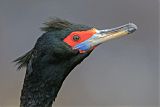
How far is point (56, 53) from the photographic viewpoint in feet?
14.6

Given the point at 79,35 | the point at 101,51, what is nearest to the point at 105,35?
the point at 79,35

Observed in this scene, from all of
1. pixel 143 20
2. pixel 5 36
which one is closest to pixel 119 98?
pixel 143 20

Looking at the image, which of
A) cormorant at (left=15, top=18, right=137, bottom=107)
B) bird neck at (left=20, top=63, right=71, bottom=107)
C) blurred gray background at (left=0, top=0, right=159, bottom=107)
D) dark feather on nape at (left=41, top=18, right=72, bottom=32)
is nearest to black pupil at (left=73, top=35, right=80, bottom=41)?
cormorant at (left=15, top=18, right=137, bottom=107)

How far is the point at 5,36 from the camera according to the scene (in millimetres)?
8109

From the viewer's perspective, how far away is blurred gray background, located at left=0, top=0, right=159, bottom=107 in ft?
25.9

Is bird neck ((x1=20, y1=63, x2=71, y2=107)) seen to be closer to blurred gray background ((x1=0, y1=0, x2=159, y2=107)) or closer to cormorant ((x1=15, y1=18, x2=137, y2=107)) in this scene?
cormorant ((x1=15, y1=18, x2=137, y2=107))

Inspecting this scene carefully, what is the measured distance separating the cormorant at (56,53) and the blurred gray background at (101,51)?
319cm

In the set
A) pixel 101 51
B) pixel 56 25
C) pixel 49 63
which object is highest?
pixel 101 51

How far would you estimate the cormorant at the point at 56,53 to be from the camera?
4.46m

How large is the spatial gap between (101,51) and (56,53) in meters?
3.89

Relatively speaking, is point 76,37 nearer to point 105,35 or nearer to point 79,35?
point 79,35

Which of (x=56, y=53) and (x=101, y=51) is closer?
(x=56, y=53)

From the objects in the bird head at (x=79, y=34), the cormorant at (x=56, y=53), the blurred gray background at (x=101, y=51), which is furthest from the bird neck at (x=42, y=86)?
the blurred gray background at (x=101, y=51)

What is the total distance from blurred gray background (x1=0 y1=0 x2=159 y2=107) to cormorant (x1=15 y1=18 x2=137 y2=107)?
319 cm
